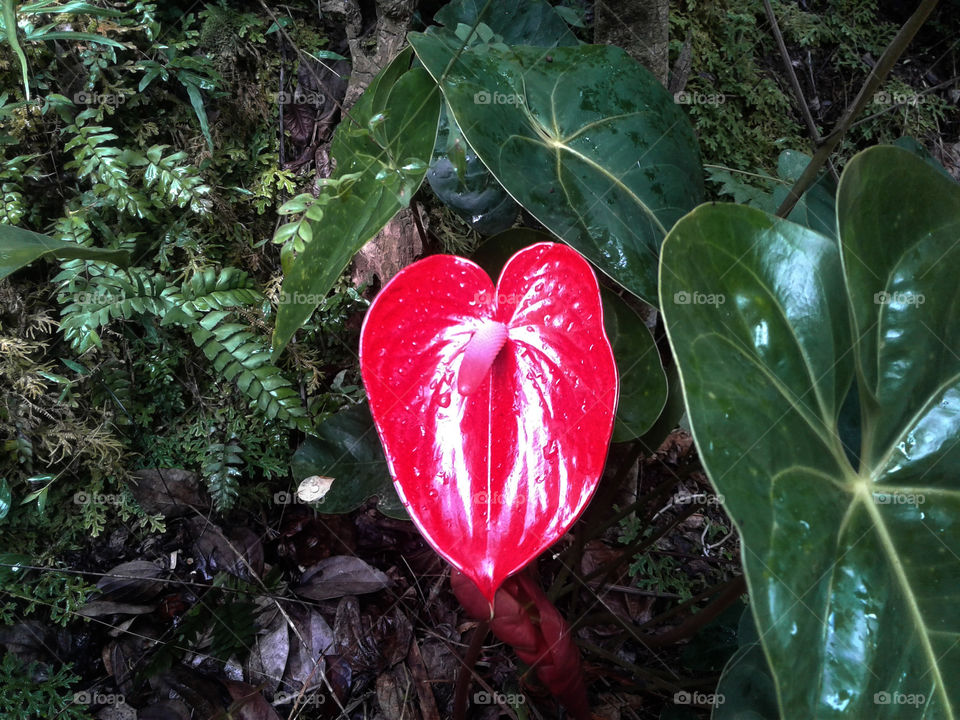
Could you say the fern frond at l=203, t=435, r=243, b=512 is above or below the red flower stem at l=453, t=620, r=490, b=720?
below

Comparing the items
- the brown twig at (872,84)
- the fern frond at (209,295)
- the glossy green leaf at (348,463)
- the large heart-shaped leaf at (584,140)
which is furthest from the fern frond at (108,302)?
the brown twig at (872,84)

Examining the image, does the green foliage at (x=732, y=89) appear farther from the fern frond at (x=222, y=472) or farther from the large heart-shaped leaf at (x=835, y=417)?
the fern frond at (x=222, y=472)

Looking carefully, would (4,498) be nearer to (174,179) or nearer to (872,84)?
(174,179)

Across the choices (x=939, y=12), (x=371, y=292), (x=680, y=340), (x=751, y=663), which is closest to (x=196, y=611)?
(x=371, y=292)

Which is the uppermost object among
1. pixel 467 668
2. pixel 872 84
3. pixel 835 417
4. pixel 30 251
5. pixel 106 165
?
pixel 872 84

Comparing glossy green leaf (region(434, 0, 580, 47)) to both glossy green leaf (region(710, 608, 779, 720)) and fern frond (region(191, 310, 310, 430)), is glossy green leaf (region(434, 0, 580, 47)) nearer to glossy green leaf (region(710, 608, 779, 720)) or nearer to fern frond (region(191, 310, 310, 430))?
fern frond (region(191, 310, 310, 430))

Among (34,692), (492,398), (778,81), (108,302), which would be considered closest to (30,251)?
(108,302)

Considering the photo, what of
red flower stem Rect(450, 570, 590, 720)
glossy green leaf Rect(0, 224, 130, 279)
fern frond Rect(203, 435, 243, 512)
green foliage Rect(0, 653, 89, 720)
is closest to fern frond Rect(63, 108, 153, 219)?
glossy green leaf Rect(0, 224, 130, 279)
